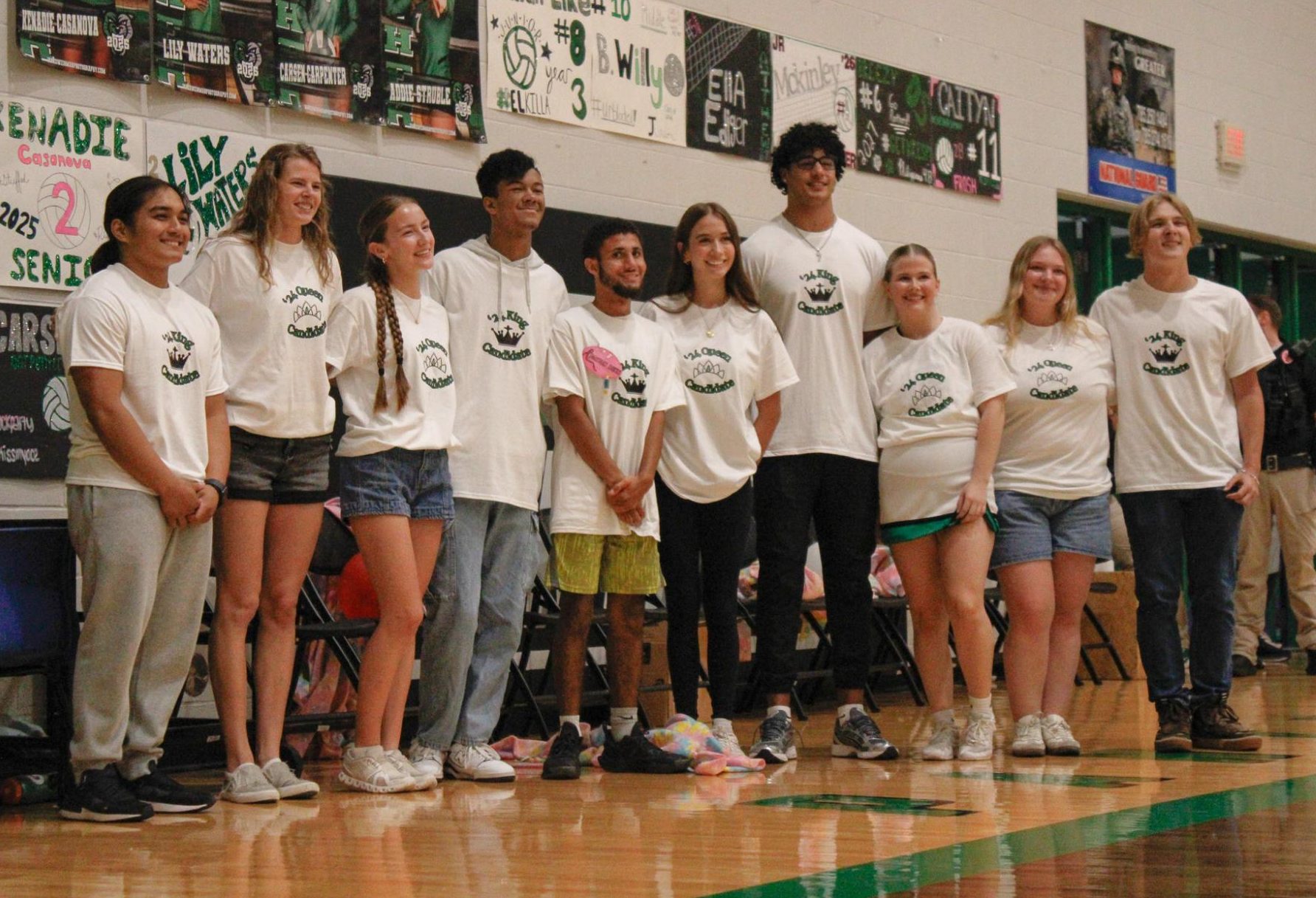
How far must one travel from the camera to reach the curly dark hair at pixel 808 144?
4.66m

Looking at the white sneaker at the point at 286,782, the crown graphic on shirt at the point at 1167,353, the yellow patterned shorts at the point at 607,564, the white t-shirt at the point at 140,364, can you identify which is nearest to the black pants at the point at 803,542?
the yellow patterned shorts at the point at 607,564

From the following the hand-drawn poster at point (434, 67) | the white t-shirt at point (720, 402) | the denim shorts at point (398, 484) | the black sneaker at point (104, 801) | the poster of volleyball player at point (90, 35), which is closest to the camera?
the black sneaker at point (104, 801)

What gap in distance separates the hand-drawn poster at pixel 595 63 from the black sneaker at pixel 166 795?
9.86 ft

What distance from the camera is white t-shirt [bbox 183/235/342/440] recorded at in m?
3.88

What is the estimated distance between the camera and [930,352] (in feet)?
15.0

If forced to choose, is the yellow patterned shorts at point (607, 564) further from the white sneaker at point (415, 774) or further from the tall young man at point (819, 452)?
the white sneaker at point (415, 774)

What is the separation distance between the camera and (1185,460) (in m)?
4.51

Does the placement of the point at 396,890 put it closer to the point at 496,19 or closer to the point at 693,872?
the point at 693,872

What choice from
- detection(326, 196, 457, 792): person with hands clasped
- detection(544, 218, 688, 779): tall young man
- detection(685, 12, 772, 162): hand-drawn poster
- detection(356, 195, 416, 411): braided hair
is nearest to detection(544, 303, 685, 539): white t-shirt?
detection(544, 218, 688, 779): tall young man

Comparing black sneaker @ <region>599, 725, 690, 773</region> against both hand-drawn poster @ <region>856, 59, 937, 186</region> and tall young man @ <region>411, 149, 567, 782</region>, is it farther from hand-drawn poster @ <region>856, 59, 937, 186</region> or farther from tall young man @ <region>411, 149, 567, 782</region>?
hand-drawn poster @ <region>856, 59, 937, 186</region>

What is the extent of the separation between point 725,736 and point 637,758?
0.26 meters

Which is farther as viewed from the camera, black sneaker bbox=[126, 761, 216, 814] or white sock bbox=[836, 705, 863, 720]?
white sock bbox=[836, 705, 863, 720]

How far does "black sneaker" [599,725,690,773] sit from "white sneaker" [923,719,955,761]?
0.69 metres

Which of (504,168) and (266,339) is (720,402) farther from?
(266,339)
